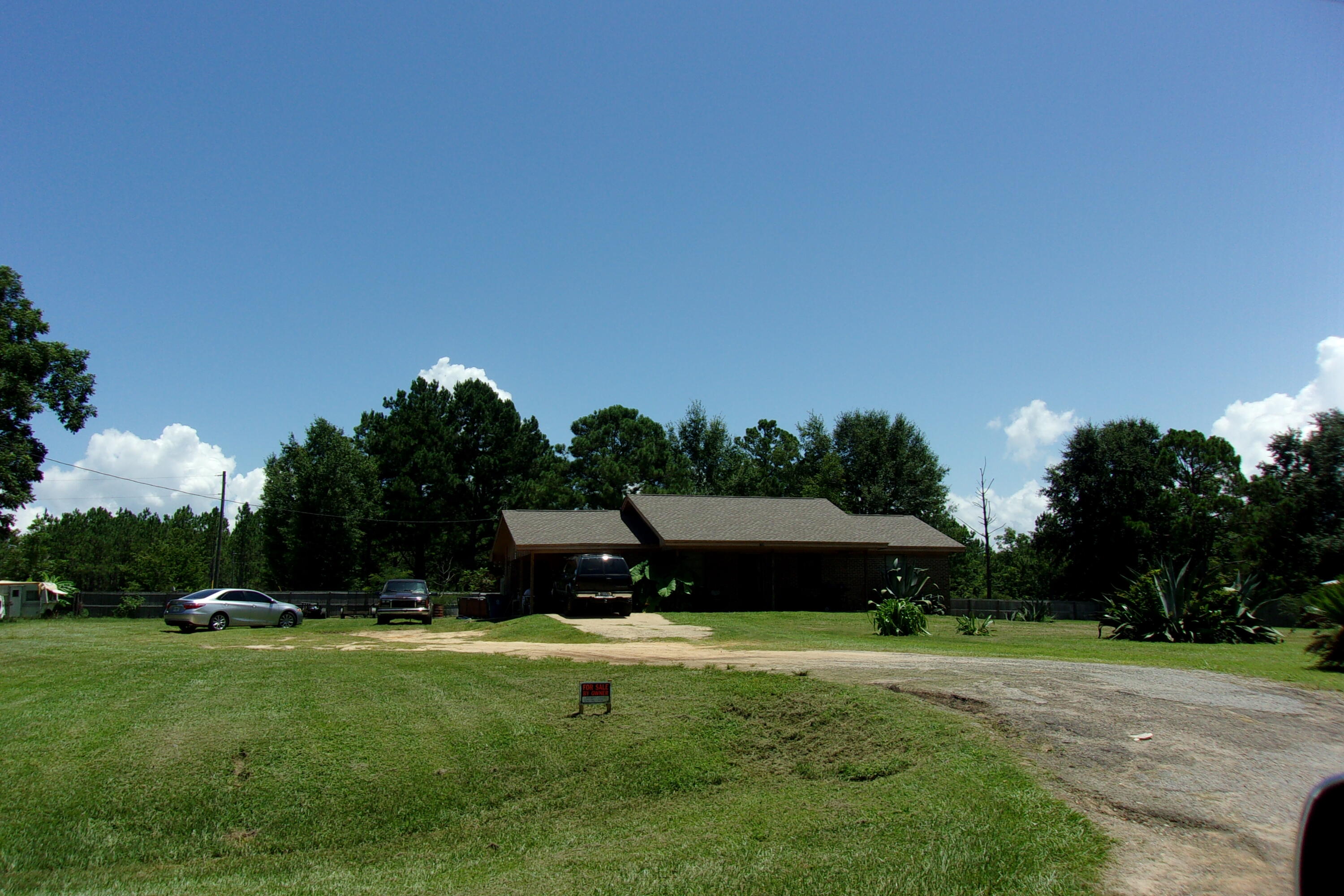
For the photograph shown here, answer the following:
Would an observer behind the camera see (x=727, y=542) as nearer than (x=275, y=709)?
No

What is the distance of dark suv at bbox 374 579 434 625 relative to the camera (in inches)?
1251

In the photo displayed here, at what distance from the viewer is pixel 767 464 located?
69625 millimetres

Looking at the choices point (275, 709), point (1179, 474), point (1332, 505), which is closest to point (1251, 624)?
point (275, 709)

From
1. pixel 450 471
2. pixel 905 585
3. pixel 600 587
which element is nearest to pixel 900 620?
pixel 905 585

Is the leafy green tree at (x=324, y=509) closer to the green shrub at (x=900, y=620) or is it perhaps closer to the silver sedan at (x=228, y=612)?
the silver sedan at (x=228, y=612)

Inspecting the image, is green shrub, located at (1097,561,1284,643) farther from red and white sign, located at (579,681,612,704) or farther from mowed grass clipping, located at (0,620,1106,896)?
red and white sign, located at (579,681,612,704)

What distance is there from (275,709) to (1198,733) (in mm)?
9589

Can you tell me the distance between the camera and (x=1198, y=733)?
7086mm

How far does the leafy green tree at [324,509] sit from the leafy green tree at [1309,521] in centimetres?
5309

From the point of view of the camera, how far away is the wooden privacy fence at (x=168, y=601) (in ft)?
122

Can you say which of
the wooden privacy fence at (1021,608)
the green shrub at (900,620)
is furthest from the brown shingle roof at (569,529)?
the wooden privacy fence at (1021,608)

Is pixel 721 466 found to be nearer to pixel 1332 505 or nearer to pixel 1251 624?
pixel 1332 505

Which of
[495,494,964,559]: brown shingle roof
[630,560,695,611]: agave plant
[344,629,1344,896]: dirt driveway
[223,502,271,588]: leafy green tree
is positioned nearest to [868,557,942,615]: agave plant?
[495,494,964,559]: brown shingle roof

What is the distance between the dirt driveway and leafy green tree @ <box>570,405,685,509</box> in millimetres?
51046
